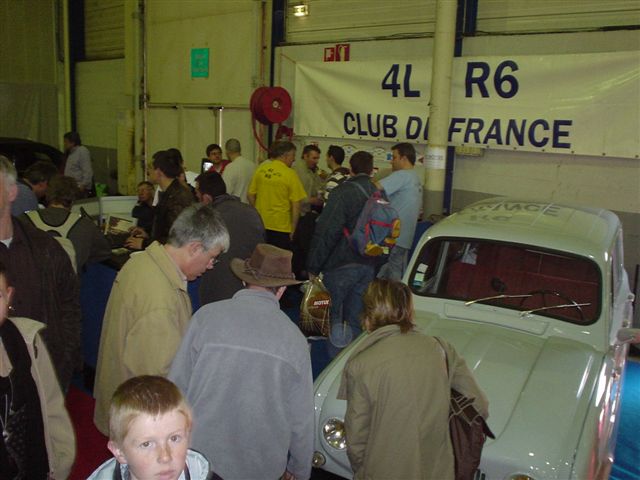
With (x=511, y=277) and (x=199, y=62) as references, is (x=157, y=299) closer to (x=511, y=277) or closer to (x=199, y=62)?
(x=511, y=277)

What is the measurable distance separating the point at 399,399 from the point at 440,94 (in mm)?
5673

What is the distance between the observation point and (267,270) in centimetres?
251

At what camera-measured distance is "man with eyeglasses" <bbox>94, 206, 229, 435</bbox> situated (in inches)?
100

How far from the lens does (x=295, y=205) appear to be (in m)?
6.73

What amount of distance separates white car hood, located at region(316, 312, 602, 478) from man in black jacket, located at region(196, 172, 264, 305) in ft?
3.60

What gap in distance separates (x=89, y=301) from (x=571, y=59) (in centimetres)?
562

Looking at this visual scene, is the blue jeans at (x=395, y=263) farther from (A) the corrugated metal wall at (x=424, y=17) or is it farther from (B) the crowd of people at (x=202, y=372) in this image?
(B) the crowd of people at (x=202, y=372)

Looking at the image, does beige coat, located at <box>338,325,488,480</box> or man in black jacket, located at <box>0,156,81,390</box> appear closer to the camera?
beige coat, located at <box>338,325,488,480</box>

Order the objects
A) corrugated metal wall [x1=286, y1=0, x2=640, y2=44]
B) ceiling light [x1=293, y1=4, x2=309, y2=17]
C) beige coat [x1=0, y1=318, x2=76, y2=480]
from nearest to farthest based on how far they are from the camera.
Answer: beige coat [x1=0, y1=318, x2=76, y2=480], corrugated metal wall [x1=286, y1=0, x2=640, y2=44], ceiling light [x1=293, y1=4, x2=309, y2=17]

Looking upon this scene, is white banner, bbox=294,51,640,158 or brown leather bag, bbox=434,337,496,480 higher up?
white banner, bbox=294,51,640,158

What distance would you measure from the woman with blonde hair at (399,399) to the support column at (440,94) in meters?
5.15

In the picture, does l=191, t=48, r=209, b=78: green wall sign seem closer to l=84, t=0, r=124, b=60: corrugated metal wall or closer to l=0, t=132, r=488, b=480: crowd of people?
l=84, t=0, r=124, b=60: corrugated metal wall

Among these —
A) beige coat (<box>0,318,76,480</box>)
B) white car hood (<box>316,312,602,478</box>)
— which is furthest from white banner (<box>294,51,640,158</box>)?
beige coat (<box>0,318,76,480</box>)

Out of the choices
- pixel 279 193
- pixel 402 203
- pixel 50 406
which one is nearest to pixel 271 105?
pixel 279 193
